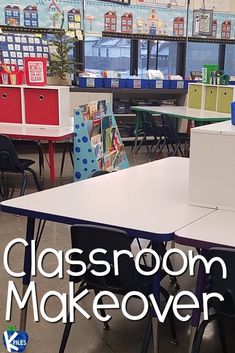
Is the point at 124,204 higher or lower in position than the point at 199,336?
higher

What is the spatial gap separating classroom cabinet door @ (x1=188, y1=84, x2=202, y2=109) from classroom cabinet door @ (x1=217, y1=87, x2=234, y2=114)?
0.40 metres

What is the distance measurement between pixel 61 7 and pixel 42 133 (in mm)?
3780

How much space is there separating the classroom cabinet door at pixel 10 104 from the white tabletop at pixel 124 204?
271 cm

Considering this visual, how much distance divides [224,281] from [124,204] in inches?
26.1

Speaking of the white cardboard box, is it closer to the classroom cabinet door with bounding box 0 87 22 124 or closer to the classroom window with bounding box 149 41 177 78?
the classroom cabinet door with bounding box 0 87 22 124

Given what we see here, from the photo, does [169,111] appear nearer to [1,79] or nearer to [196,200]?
[1,79]

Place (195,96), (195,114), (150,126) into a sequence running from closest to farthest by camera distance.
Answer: (195,114) → (150,126) → (195,96)

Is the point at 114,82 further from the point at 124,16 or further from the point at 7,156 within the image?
the point at 7,156

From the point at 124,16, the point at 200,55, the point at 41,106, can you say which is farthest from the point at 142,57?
the point at 41,106

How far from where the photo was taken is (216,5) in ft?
29.5

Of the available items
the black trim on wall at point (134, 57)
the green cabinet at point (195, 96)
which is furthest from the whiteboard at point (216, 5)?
the green cabinet at point (195, 96)

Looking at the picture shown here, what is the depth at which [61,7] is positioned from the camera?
7.74 meters

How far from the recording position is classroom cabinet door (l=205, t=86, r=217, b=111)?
702 cm

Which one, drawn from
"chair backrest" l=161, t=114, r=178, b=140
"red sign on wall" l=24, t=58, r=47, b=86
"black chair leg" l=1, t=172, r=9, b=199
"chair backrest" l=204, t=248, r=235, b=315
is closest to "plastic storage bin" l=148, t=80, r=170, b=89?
"chair backrest" l=161, t=114, r=178, b=140
